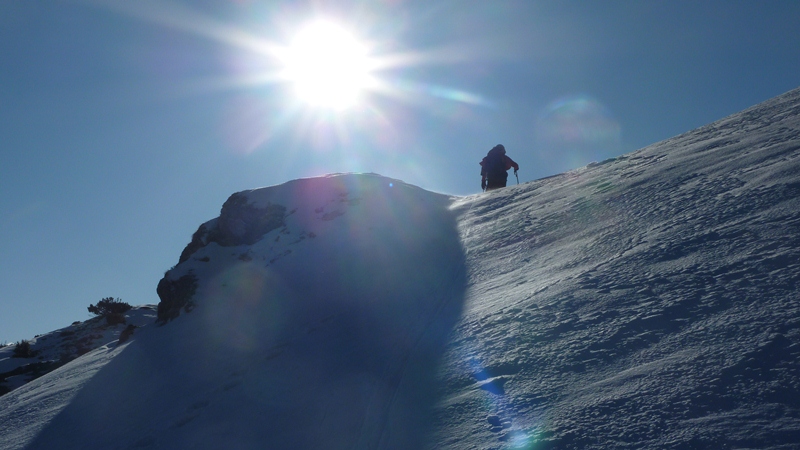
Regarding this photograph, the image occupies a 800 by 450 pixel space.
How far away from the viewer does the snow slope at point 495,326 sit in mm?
3625

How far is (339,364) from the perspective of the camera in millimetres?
6602

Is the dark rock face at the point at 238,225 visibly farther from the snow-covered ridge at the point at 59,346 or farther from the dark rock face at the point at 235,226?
the snow-covered ridge at the point at 59,346

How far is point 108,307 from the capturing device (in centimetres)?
1820

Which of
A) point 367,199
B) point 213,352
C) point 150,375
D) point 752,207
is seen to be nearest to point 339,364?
point 213,352

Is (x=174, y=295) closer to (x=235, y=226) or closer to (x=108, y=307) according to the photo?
(x=235, y=226)

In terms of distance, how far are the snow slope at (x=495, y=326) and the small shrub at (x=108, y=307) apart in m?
8.19

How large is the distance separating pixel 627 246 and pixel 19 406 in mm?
9699

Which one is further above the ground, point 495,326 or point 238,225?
point 238,225

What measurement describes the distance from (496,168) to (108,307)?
14.2m

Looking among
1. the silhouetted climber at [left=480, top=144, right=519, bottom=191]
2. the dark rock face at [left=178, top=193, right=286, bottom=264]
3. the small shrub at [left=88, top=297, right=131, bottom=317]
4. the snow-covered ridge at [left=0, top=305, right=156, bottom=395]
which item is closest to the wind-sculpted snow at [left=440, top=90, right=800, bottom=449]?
the dark rock face at [left=178, top=193, right=286, bottom=264]

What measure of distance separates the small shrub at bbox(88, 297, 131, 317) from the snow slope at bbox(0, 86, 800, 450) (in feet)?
26.9

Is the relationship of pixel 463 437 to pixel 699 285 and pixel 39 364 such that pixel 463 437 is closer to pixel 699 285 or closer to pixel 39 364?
pixel 699 285

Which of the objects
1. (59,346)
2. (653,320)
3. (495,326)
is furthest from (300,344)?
(59,346)

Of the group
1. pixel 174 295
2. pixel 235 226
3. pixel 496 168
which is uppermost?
pixel 496 168
